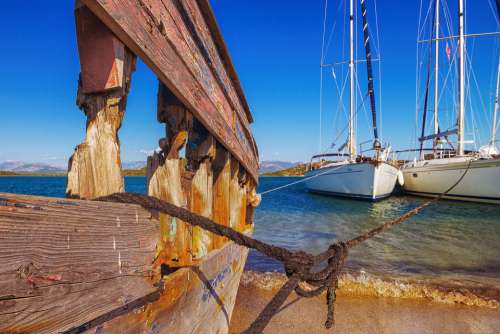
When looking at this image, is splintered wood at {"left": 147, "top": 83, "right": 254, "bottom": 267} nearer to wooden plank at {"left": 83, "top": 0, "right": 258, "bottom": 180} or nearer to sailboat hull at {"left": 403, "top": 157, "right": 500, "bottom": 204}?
wooden plank at {"left": 83, "top": 0, "right": 258, "bottom": 180}

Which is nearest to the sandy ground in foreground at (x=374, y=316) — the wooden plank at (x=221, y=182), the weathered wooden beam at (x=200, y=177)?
the wooden plank at (x=221, y=182)

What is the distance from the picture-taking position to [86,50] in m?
1.19

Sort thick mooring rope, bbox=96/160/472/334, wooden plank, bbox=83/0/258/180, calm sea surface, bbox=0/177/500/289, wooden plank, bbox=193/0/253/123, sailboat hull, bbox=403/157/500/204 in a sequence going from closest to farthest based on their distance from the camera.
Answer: wooden plank, bbox=83/0/258/180
thick mooring rope, bbox=96/160/472/334
wooden plank, bbox=193/0/253/123
calm sea surface, bbox=0/177/500/289
sailboat hull, bbox=403/157/500/204

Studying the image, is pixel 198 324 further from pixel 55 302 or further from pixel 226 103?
pixel 226 103

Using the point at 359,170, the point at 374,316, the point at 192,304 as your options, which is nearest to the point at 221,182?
the point at 192,304

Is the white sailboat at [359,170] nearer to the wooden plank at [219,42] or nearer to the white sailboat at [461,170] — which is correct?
the white sailboat at [461,170]

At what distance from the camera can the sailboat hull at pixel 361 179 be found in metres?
21.6

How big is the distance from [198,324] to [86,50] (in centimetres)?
165

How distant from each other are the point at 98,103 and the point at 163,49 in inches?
15.1

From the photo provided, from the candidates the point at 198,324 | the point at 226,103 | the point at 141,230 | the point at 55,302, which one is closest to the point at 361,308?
the point at 198,324

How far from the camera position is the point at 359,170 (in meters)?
22.1

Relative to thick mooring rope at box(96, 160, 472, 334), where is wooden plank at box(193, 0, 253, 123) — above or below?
above

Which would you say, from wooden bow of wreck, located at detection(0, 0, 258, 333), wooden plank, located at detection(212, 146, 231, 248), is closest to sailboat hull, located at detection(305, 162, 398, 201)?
wooden plank, located at detection(212, 146, 231, 248)

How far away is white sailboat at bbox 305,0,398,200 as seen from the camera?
21.4 meters
